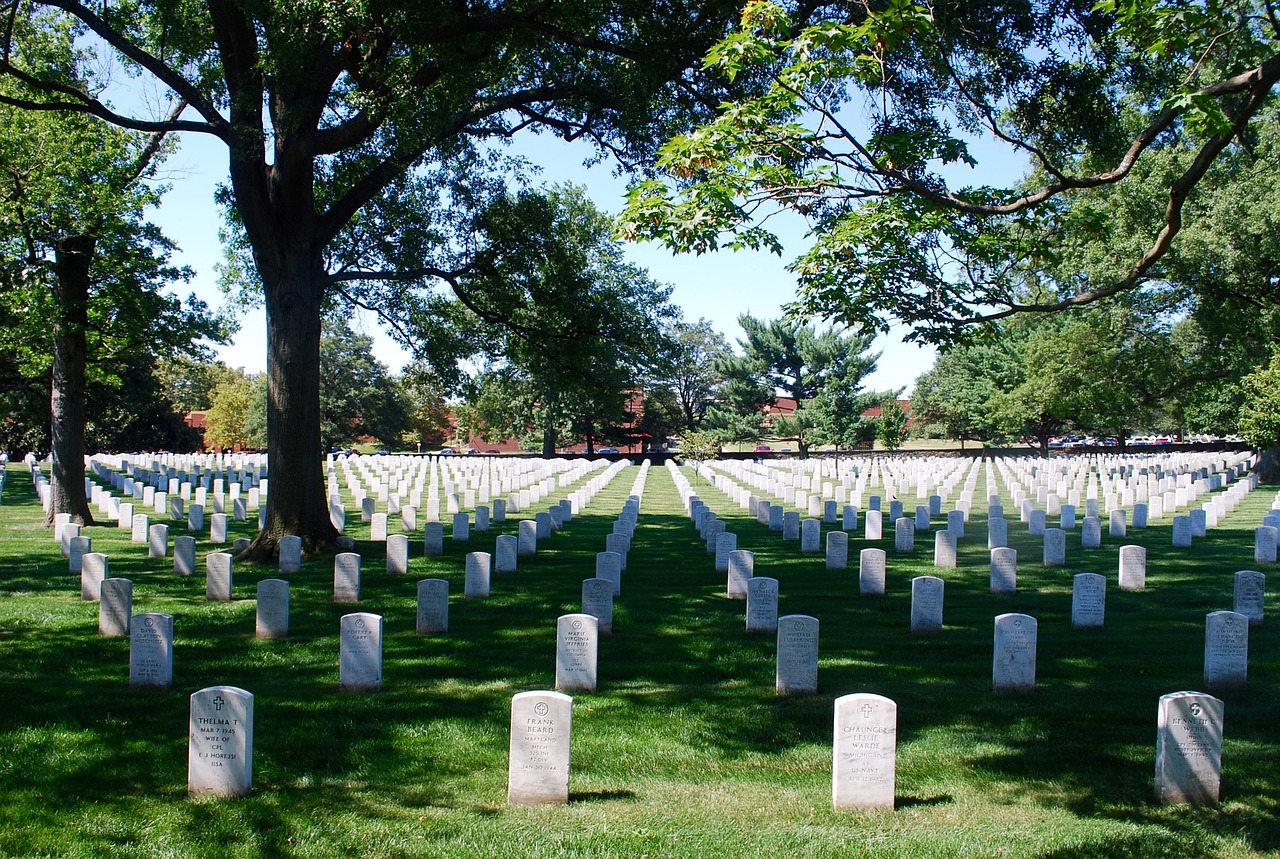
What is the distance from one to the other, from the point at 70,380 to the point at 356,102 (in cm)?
995

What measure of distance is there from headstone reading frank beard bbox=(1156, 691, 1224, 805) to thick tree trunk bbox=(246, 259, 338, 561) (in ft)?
39.9

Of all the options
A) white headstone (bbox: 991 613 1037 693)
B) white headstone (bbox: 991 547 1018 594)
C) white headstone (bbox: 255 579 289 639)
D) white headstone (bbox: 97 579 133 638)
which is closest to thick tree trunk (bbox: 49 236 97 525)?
white headstone (bbox: 97 579 133 638)

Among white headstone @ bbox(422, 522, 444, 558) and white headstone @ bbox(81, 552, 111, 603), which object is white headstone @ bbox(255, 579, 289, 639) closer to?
white headstone @ bbox(81, 552, 111, 603)

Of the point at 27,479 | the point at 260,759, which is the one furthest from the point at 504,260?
the point at 27,479

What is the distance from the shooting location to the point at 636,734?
6973 millimetres

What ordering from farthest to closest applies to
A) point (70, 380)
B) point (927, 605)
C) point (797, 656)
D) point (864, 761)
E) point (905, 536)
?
point (70, 380), point (905, 536), point (927, 605), point (797, 656), point (864, 761)

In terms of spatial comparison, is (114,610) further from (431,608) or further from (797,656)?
(797,656)

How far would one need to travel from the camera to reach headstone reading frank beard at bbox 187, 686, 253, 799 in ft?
18.4

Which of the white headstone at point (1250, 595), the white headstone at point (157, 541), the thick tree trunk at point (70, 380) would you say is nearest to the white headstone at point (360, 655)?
the white headstone at point (157, 541)

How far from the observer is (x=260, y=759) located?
619 centimetres

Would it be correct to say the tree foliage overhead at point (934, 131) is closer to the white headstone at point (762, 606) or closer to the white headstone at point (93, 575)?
the white headstone at point (762, 606)

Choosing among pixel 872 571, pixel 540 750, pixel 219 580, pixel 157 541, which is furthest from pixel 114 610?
pixel 872 571

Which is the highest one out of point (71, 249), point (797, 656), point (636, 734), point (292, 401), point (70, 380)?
point (71, 249)

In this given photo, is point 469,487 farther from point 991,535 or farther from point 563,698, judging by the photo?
point 563,698
